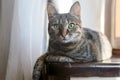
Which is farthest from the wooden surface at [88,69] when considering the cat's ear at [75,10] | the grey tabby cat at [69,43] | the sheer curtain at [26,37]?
the sheer curtain at [26,37]

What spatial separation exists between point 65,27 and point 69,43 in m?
0.06

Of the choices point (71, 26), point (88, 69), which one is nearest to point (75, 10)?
point (71, 26)

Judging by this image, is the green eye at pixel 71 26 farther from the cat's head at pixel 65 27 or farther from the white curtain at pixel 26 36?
the white curtain at pixel 26 36

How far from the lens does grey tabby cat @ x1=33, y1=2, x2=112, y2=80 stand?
0.87 m

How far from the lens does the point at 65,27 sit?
2.85 feet

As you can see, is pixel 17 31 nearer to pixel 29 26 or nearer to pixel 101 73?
pixel 29 26

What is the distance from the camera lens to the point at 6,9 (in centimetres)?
129

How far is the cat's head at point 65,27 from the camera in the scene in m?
0.87

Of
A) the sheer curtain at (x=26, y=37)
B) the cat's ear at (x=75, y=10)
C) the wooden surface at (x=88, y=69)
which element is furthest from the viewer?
the sheer curtain at (x=26, y=37)

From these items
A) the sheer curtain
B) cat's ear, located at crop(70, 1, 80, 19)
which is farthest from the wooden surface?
the sheer curtain

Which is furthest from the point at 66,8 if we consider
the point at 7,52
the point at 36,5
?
the point at 7,52

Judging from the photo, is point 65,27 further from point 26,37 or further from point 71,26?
point 26,37

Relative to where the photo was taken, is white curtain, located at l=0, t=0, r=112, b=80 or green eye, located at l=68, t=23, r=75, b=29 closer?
green eye, located at l=68, t=23, r=75, b=29

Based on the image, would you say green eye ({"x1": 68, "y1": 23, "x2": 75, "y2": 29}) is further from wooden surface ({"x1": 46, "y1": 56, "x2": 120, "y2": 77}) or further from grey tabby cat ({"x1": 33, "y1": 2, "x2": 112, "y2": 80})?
wooden surface ({"x1": 46, "y1": 56, "x2": 120, "y2": 77})
